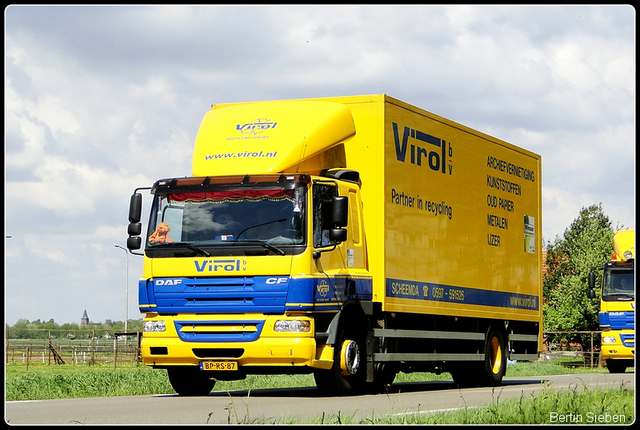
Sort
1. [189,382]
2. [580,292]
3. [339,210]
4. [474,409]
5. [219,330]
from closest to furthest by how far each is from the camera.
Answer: [474,409] → [339,210] → [219,330] → [189,382] → [580,292]

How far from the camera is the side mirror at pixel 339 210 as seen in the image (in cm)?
1398

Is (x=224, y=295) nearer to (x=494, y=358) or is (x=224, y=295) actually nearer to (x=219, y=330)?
(x=219, y=330)

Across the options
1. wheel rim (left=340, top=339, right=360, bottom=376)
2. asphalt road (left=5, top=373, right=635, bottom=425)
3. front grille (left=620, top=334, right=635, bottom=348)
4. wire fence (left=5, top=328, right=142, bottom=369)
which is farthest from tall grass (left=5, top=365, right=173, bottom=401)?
wire fence (left=5, top=328, right=142, bottom=369)

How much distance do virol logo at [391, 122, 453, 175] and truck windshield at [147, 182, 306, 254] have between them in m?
2.77

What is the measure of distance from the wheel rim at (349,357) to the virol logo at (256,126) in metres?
3.22

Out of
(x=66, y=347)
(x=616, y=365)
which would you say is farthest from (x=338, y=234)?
(x=66, y=347)

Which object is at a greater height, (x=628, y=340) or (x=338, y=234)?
(x=338, y=234)

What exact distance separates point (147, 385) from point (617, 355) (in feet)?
52.4

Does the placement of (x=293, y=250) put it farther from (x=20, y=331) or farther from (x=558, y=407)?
(x=20, y=331)

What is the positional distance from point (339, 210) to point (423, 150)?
141 inches

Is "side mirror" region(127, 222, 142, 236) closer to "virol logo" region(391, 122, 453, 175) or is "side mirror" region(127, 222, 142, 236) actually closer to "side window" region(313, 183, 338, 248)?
"side window" region(313, 183, 338, 248)

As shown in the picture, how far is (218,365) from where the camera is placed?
1412 centimetres

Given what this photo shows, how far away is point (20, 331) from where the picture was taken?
45.4 meters

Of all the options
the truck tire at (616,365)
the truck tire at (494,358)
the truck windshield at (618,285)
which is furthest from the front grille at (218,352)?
the truck tire at (616,365)
